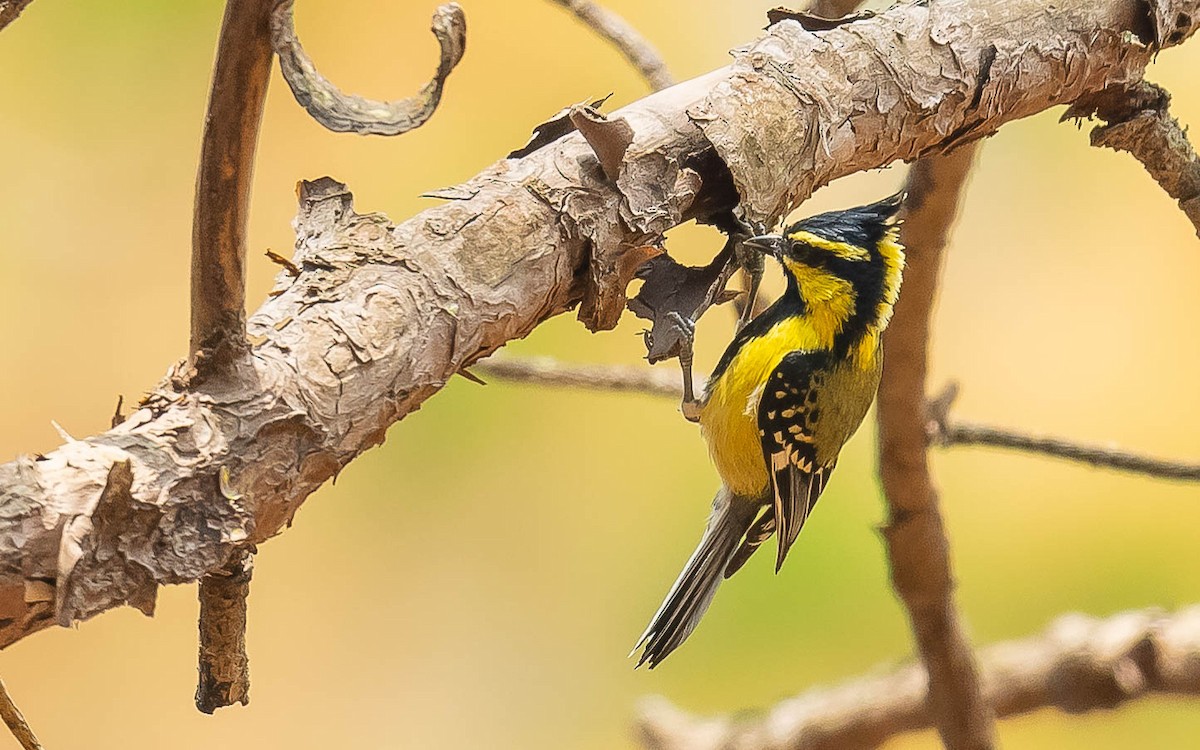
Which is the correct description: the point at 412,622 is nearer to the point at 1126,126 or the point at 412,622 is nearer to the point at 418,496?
the point at 418,496

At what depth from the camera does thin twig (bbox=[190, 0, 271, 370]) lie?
587 mm

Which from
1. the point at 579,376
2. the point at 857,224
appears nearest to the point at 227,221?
the point at 857,224

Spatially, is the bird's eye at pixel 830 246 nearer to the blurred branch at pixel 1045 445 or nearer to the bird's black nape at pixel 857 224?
the bird's black nape at pixel 857 224

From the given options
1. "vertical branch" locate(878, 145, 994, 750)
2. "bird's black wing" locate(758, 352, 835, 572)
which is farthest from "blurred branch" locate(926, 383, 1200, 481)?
"bird's black wing" locate(758, 352, 835, 572)

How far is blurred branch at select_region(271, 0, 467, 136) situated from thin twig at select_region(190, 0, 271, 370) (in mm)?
23

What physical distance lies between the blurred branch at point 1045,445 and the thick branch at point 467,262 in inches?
22.5

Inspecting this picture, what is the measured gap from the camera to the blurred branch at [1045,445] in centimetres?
148

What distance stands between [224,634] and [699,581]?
80 centimetres

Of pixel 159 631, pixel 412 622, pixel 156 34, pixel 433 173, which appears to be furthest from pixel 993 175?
pixel 159 631

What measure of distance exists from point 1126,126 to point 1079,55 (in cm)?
13

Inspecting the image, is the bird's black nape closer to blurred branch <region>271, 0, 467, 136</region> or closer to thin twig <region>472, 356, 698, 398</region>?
thin twig <region>472, 356, 698, 398</region>

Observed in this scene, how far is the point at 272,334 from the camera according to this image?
0.71 meters

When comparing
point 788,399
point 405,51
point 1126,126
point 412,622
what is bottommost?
point 412,622

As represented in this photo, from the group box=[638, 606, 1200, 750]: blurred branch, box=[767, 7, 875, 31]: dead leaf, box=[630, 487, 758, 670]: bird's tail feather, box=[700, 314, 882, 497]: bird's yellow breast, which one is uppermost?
box=[767, 7, 875, 31]: dead leaf
